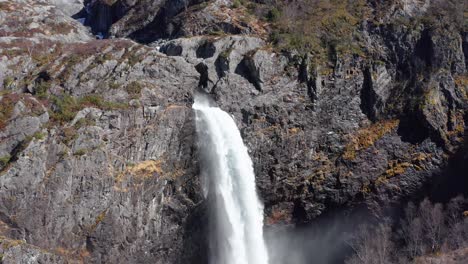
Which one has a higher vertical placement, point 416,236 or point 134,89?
point 134,89

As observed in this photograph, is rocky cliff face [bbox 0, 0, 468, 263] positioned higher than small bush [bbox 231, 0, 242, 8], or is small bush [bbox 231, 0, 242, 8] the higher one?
small bush [bbox 231, 0, 242, 8]

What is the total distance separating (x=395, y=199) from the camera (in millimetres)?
40219

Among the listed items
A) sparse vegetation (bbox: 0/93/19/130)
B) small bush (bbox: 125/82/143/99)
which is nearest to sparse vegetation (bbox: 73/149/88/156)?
sparse vegetation (bbox: 0/93/19/130)

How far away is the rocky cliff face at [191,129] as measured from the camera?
3394cm

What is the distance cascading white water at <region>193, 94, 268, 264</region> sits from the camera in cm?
3750

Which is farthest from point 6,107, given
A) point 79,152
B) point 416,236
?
point 416,236

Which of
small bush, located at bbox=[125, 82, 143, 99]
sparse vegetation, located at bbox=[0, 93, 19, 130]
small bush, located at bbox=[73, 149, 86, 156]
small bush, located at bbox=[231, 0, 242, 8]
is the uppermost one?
small bush, located at bbox=[231, 0, 242, 8]

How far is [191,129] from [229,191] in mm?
5892

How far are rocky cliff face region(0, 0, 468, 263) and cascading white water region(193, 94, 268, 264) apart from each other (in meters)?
0.99

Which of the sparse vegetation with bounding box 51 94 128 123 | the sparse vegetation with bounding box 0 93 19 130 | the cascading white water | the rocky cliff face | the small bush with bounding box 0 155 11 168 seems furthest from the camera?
the cascading white water

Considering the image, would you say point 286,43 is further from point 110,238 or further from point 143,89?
point 110,238

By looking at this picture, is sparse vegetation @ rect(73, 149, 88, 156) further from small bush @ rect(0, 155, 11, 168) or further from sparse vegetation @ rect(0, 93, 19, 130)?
sparse vegetation @ rect(0, 93, 19, 130)

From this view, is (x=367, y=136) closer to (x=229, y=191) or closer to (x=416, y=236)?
(x=416, y=236)

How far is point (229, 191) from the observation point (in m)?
38.7
